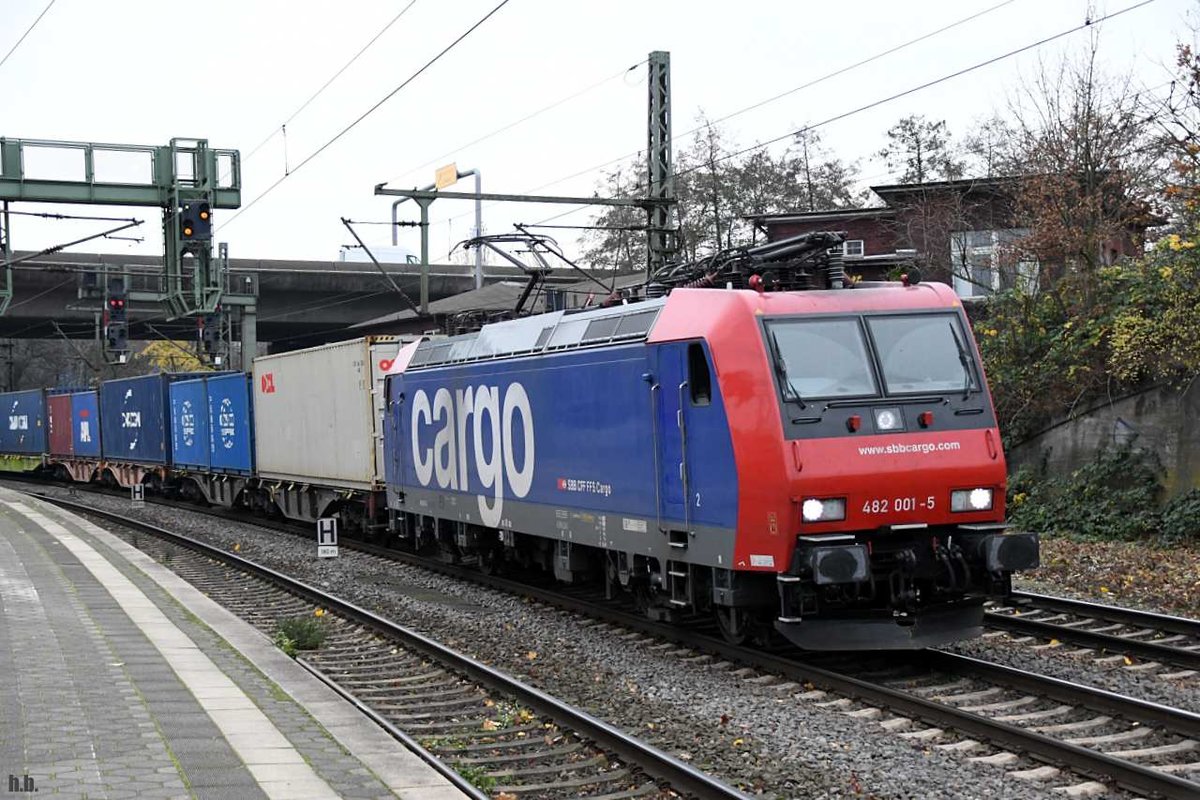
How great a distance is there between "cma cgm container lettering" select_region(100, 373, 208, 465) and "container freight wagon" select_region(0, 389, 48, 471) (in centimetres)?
895

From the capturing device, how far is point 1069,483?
68.2 ft

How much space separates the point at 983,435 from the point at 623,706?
11.5ft

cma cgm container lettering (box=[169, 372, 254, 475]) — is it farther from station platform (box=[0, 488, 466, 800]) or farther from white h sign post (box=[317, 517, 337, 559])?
station platform (box=[0, 488, 466, 800])

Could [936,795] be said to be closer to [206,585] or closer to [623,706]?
[623,706]

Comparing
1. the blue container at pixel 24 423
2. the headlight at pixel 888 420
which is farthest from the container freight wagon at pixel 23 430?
the headlight at pixel 888 420

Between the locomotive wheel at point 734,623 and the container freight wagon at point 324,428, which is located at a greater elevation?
the container freight wagon at point 324,428

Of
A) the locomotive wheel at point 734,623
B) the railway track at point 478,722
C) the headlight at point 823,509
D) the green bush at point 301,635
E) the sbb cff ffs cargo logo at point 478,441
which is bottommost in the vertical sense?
the railway track at point 478,722

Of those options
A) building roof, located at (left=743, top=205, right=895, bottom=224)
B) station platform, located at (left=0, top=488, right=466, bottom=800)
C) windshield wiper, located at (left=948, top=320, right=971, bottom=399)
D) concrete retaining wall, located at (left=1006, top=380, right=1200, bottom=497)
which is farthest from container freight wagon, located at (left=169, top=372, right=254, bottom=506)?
windshield wiper, located at (left=948, top=320, right=971, bottom=399)

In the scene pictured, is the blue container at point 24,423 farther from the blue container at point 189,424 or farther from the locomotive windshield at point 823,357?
the locomotive windshield at point 823,357

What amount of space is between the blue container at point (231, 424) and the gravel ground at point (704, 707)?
500 inches

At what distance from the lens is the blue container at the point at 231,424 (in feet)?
94.5

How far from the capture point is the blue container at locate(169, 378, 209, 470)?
105 feet

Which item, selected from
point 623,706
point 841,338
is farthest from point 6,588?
point 841,338

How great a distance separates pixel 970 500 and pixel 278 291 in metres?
50.1
